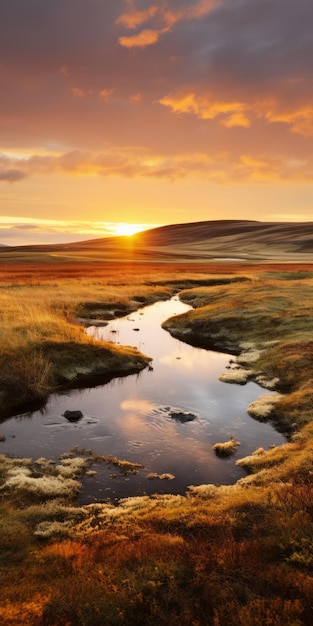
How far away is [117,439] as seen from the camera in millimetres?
17734

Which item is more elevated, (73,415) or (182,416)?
(73,415)

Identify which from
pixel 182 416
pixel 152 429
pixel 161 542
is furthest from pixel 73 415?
pixel 161 542

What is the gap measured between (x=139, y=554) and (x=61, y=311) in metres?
34.4

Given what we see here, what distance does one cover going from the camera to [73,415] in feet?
65.6

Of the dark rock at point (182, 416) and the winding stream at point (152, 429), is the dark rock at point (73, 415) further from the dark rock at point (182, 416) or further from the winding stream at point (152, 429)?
the dark rock at point (182, 416)

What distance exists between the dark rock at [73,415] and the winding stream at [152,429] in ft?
0.92

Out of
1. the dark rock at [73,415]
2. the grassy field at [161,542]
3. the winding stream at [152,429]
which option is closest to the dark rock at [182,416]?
the winding stream at [152,429]

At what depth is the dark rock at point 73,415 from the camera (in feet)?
65.1

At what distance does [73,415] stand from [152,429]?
3675mm

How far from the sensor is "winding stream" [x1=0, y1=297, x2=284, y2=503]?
589 inches

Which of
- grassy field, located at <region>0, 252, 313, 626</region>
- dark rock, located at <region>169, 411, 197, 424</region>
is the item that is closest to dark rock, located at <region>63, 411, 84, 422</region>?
grassy field, located at <region>0, 252, 313, 626</region>

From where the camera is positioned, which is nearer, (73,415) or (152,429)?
(152,429)

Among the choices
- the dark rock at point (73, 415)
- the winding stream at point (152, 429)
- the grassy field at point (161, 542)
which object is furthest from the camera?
the dark rock at point (73, 415)

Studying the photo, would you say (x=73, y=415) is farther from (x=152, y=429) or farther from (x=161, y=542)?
(x=161, y=542)
